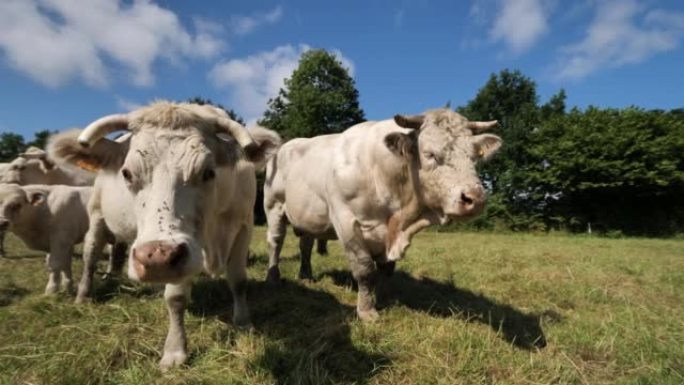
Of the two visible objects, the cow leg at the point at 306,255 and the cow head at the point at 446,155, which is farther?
the cow leg at the point at 306,255

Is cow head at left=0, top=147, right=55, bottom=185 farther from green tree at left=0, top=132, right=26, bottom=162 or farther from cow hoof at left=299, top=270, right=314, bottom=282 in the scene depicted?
green tree at left=0, top=132, right=26, bottom=162

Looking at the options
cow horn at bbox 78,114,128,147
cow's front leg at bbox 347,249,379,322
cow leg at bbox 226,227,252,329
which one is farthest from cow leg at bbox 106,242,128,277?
cow horn at bbox 78,114,128,147

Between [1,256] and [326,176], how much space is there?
7.79 m

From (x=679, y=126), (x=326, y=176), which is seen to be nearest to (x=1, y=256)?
(x=326, y=176)

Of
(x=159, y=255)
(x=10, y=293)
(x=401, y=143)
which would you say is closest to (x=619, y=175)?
(x=401, y=143)

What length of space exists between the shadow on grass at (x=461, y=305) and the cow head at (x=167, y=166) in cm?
304

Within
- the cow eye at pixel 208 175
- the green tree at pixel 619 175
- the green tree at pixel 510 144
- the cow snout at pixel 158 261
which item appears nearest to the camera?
the cow snout at pixel 158 261

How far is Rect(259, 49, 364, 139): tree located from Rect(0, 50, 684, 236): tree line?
9 cm

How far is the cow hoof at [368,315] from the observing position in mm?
4832

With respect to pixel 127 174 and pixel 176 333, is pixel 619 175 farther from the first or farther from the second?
pixel 127 174

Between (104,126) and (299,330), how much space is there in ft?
8.47

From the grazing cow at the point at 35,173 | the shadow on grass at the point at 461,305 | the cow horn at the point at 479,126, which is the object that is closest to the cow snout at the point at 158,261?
the shadow on grass at the point at 461,305

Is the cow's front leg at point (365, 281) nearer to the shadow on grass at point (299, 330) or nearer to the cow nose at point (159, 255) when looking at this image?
the shadow on grass at point (299, 330)

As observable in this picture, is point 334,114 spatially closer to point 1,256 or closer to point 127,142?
point 1,256
